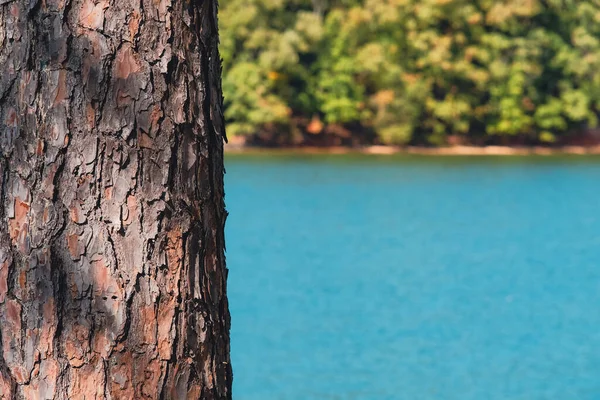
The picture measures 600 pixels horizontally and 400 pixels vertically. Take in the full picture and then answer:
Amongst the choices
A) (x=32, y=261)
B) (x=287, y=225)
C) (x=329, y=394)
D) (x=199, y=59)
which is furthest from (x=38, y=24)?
(x=287, y=225)

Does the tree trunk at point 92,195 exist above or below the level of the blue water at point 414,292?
above

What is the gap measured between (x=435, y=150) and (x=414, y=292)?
2785 cm

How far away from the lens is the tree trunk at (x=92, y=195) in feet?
5.46

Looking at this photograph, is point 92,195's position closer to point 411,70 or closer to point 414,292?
point 414,292

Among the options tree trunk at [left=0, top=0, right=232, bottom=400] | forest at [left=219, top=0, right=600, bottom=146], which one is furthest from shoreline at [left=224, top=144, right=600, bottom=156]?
tree trunk at [left=0, top=0, right=232, bottom=400]

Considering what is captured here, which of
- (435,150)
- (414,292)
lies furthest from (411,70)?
(414,292)

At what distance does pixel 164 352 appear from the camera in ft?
5.60

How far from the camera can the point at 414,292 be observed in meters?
11.9

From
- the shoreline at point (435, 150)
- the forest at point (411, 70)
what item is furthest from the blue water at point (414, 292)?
the forest at point (411, 70)

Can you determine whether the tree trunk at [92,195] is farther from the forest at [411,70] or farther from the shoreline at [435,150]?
the shoreline at [435,150]

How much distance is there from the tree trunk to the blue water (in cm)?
655

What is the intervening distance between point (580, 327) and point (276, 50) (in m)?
28.2

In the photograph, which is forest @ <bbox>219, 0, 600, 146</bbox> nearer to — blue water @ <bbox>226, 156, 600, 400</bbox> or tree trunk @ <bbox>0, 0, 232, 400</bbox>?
blue water @ <bbox>226, 156, 600, 400</bbox>

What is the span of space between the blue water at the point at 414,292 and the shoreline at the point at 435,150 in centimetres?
1560
